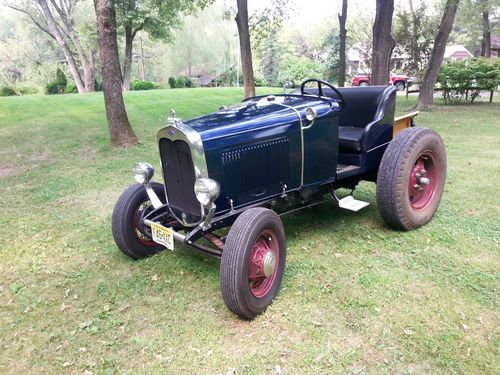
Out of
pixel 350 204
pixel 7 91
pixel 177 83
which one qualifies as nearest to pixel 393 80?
pixel 177 83

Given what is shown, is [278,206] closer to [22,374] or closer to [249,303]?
[249,303]

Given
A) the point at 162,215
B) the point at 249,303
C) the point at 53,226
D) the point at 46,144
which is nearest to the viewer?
the point at 249,303

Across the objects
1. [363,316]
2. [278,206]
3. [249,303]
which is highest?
[278,206]

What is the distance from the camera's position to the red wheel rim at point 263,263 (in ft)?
9.77

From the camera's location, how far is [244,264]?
273 centimetres

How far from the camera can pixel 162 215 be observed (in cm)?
364

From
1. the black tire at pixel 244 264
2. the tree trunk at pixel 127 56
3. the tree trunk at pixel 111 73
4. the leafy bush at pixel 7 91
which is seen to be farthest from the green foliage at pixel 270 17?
the leafy bush at pixel 7 91

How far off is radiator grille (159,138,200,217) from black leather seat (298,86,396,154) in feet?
6.08

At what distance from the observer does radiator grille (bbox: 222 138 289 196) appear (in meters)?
3.24

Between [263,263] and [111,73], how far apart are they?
6530 millimetres

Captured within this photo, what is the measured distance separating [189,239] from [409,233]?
7.81 ft

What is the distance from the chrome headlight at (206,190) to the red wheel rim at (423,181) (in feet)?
7.45

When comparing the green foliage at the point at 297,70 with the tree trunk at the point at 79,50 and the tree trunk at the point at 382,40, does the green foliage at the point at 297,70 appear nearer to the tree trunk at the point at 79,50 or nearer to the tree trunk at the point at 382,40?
the tree trunk at the point at 79,50

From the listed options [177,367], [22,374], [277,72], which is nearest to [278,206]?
[177,367]
